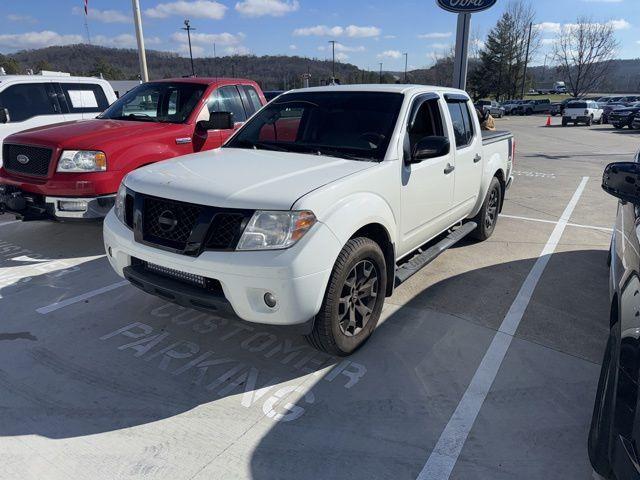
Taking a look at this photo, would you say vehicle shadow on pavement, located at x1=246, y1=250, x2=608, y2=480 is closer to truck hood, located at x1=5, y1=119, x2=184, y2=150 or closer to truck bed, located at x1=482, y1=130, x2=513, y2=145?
truck bed, located at x1=482, y1=130, x2=513, y2=145

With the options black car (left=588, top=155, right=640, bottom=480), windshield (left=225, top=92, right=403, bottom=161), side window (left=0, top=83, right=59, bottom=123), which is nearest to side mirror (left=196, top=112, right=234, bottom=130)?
windshield (left=225, top=92, right=403, bottom=161)

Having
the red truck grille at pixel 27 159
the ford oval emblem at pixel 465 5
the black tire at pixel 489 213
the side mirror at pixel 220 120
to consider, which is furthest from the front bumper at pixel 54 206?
the ford oval emblem at pixel 465 5

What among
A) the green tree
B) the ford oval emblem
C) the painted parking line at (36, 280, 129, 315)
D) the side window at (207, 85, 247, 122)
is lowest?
the painted parking line at (36, 280, 129, 315)

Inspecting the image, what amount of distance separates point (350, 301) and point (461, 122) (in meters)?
2.74

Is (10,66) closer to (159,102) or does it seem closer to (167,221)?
(159,102)

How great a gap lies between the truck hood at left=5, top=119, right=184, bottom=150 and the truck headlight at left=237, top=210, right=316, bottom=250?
3216 mm

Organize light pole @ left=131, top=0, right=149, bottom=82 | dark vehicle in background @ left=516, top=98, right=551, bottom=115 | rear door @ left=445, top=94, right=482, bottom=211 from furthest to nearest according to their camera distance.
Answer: dark vehicle in background @ left=516, top=98, right=551, bottom=115, light pole @ left=131, top=0, right=149, bottom=82, rear door @ left=445, top=94, right=482, bottom=211

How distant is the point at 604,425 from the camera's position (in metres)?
1.99

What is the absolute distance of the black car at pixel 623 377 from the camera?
5.61 ft

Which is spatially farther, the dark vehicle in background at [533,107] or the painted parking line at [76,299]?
the dark vehicle in background at [533,107]

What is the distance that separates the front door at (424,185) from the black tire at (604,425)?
6.16 ft

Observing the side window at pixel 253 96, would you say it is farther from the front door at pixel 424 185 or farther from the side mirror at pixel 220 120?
the front door at pixel 424 185

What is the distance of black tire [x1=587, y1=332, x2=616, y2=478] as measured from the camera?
1.92 metres

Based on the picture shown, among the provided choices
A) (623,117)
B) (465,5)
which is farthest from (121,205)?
(623,117)
